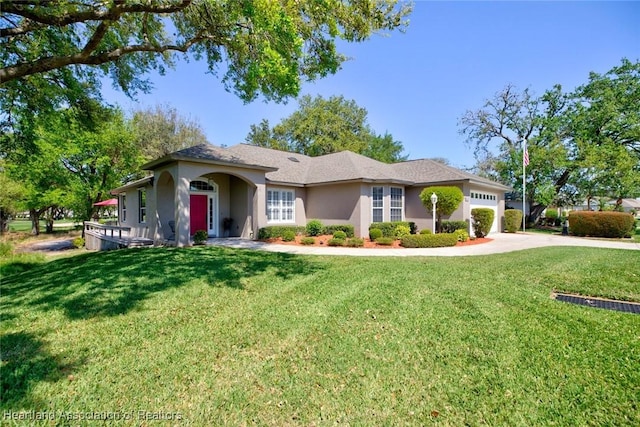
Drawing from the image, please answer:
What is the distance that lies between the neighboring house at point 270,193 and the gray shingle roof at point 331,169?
6cm

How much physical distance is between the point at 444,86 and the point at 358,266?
1420 cm

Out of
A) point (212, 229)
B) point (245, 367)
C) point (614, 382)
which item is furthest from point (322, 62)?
point (212, 229)

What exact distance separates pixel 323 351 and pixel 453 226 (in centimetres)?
1444

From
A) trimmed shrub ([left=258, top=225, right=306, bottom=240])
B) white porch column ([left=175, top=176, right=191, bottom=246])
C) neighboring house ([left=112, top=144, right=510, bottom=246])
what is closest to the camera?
white porch column ([left=175, top=176, right=191, bottom=246])

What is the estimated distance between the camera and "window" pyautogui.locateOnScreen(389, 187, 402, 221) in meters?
17.2

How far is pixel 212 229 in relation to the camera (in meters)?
15.4

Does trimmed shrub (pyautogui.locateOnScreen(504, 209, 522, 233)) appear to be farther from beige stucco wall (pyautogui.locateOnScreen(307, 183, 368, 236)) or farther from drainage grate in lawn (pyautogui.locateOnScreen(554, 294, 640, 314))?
drainage grate in lawn (pyautogui.locateOnScreen(554, 294, 640, 314))

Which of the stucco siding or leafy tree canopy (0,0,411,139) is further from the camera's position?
the stucco siding

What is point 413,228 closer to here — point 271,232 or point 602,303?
point 271,232

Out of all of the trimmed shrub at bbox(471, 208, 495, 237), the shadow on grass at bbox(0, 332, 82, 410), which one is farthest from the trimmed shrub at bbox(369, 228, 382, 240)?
the shadow on grass at bbox(0, 332, 82, 410)

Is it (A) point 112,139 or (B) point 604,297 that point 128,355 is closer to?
(B) point 604,297

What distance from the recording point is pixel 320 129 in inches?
1350

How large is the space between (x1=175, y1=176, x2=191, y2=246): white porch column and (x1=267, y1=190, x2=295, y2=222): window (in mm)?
5120

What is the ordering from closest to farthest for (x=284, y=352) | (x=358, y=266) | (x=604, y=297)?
(x=284, y=352) < (x=604, y=297) < (x=358, y=266)
